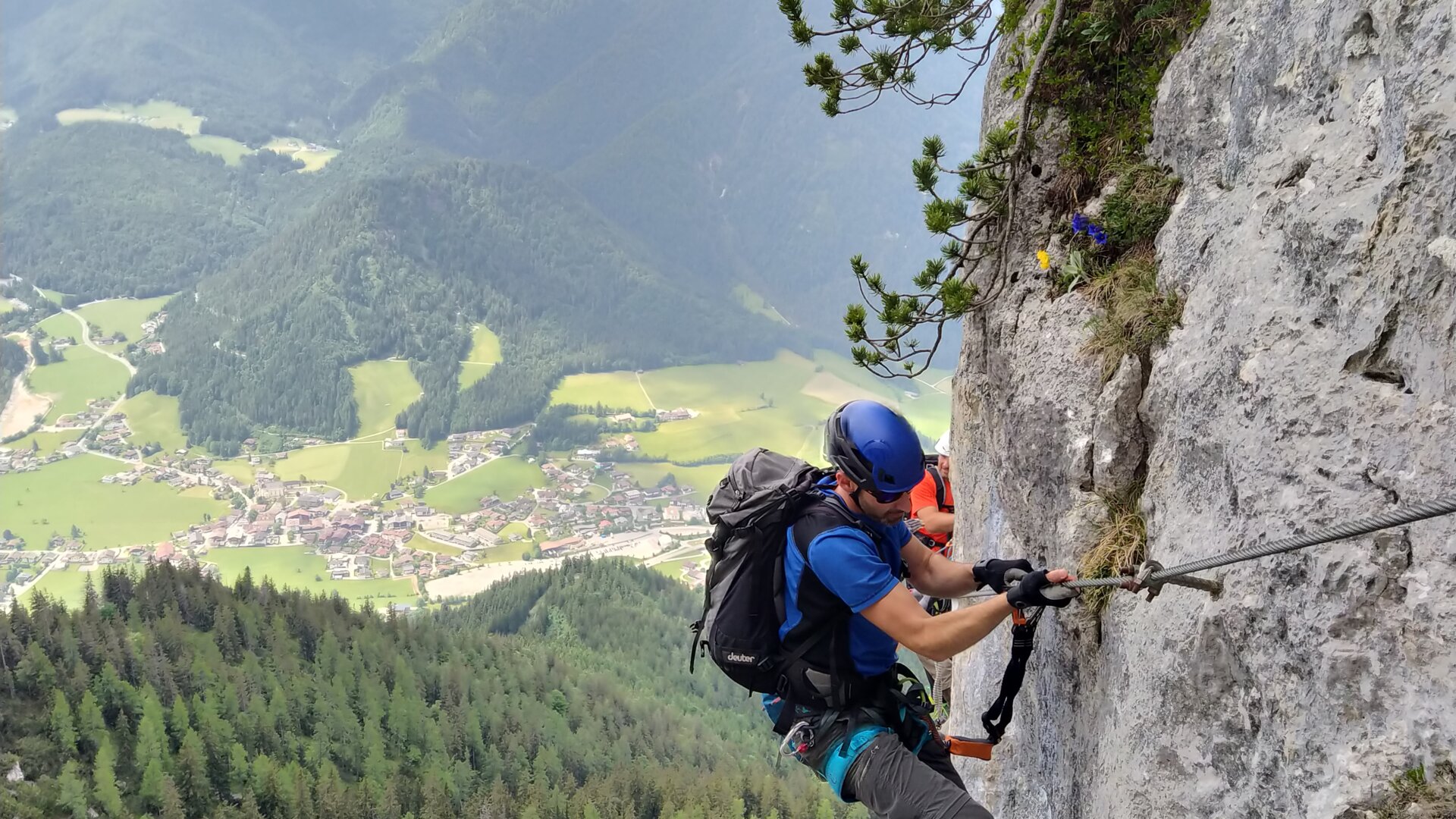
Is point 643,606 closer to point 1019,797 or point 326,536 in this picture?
point 326,536

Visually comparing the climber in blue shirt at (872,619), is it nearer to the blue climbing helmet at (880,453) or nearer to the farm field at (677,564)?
the blue climbing helmet at (880,453)

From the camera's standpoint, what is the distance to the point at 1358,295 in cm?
406

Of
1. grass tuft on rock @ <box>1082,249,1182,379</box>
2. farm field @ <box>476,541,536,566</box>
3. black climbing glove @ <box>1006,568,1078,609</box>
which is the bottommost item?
farm field @ <box>476,541,536,566</box>

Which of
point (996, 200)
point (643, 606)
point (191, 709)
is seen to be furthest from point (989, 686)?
point (643, 606)

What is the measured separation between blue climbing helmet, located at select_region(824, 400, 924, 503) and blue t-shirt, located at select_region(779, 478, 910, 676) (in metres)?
0.26

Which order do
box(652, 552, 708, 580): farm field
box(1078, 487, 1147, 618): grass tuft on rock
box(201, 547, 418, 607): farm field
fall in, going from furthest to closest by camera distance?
box(652, 552, 708, 580): farm field, box(201, 547, 418, 607): farm field, box(1078, 487, 1147, 618): grass tuft on rock

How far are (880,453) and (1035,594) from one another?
0.97 m

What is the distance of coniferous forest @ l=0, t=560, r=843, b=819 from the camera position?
261 ft

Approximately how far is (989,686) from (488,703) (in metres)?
101

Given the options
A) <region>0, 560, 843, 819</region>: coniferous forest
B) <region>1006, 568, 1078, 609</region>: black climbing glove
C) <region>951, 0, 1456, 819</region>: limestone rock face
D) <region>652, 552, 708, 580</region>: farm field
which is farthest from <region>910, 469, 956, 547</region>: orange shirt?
<region>652, 552, 708, 580</region>: farm field

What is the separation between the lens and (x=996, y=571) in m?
5.37

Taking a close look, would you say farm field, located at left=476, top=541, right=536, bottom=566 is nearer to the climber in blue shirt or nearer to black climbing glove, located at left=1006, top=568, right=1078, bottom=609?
the climber in blue shirt

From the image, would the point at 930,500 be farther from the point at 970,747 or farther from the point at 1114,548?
the point at 1114,548

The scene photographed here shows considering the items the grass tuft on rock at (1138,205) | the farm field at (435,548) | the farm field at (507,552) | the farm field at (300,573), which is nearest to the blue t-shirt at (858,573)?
the grass tuft on rock at (1138,205)
